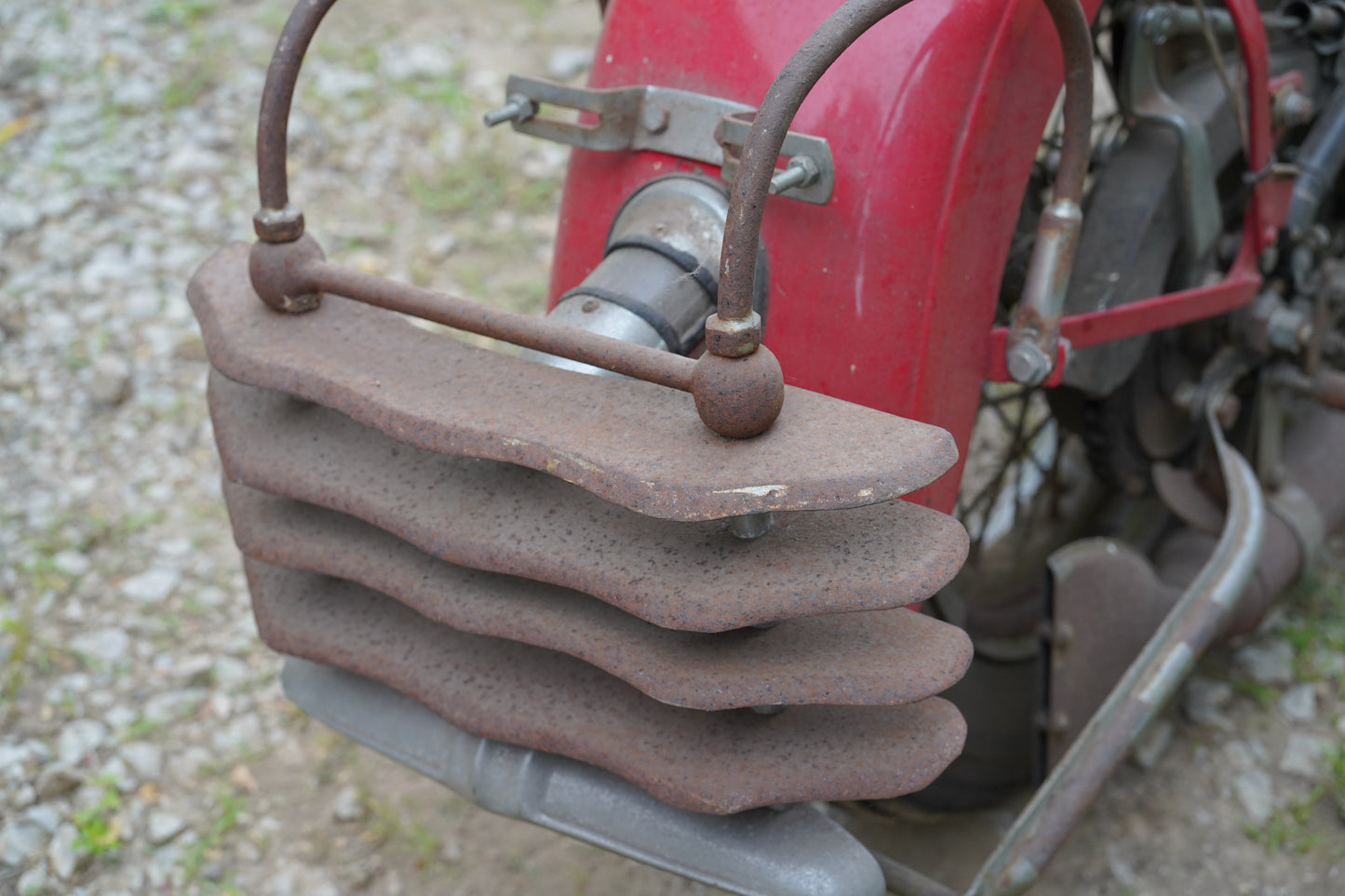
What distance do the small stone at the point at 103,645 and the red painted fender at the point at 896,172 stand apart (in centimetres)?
138

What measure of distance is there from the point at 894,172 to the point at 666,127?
0.88ft

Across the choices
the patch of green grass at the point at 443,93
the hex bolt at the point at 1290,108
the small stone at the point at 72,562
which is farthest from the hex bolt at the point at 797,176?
the patch of green grass at the point at 443,93

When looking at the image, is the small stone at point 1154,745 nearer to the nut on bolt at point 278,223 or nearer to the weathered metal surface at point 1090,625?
the weathered metal surface at point 1090,625

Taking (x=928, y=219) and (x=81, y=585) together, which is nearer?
(x=928, y=219)

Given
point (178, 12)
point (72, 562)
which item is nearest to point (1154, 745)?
point (72, 562)

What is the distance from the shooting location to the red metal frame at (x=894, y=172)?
116 centimetres

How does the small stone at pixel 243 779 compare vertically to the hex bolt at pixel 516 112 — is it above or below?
below

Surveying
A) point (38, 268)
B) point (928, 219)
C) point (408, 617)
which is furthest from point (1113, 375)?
point (38, 268)

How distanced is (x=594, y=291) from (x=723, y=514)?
1.27 feet

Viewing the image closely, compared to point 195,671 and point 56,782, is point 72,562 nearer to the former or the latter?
point 195,671

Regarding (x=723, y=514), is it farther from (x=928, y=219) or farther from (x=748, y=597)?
(x=928, y=219)

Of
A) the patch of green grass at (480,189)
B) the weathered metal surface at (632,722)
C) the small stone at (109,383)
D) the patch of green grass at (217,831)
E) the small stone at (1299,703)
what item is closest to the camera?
the weathered metal surface at (632,722)

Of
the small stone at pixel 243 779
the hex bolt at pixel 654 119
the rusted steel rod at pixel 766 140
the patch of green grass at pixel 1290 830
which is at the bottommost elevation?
the small stone at pixel 243 779

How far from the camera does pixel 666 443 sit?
0.94 metres
